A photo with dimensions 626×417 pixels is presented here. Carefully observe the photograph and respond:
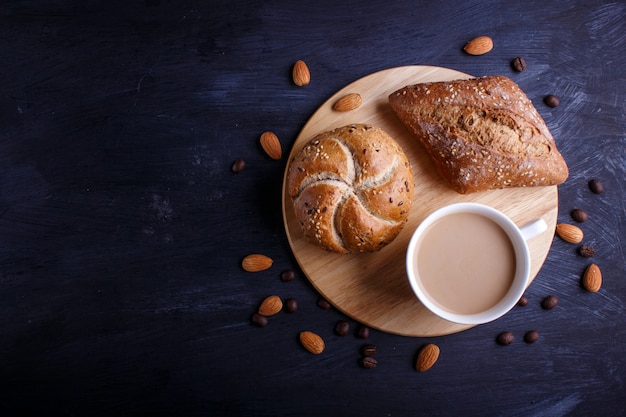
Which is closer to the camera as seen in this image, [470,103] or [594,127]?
[470,103]

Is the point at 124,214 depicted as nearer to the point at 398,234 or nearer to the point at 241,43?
the point at 241,43

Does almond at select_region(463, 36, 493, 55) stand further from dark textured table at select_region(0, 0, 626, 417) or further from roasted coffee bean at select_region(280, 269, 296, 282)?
roasted coffee bean at select_region(280, 269, 296, 282)

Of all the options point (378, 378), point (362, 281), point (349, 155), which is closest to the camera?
point (349, 155)

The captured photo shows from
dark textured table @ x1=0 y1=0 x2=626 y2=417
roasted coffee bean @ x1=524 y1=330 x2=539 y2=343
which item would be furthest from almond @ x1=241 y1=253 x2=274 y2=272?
roasted coffee bean @ x1=524 y1=330 x2=539 y2=343

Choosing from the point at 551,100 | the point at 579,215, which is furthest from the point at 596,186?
the point at 551,100

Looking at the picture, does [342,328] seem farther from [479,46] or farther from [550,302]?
[479,46]

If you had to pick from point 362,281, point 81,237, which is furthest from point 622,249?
point 81,237

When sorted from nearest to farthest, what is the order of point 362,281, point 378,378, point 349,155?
point 349,155 < point 362,281 < point 378,378
